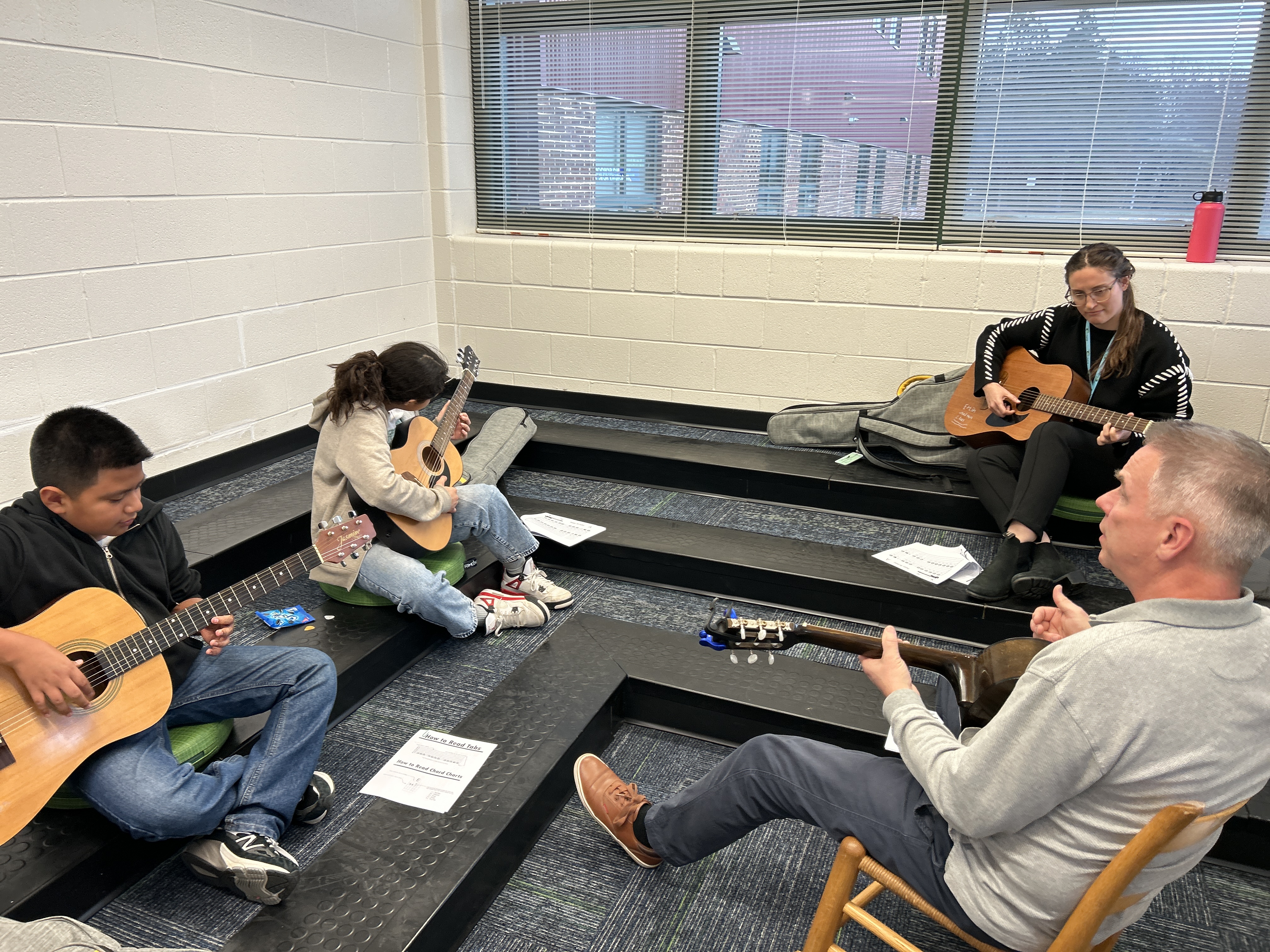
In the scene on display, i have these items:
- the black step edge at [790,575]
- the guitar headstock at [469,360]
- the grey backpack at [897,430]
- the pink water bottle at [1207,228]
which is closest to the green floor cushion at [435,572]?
the black step edge at [790,575]

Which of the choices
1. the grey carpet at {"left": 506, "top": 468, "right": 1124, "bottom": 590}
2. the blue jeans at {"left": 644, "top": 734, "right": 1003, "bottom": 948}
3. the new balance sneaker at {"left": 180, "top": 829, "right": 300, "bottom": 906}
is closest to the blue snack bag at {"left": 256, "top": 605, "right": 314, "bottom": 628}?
the new balance sneaker at {"left": 180, "top": 829, "right": 300, "bottom": 906}

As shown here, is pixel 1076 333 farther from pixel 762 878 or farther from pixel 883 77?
pixel 762 878

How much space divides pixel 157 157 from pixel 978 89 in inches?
137

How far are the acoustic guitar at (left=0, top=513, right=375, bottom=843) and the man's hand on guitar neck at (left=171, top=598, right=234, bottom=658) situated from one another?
15 millimetres

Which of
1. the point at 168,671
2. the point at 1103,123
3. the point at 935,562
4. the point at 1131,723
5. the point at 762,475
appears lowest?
the point at 935,562

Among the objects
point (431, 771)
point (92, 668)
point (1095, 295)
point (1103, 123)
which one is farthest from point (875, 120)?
point (92, 668)

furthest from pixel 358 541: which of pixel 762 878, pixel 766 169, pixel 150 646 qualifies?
pixel 766 169

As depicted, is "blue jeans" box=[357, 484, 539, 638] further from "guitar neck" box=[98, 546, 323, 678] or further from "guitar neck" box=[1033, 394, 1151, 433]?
"guitar neck" box=[1033, 394, 1151, 433]

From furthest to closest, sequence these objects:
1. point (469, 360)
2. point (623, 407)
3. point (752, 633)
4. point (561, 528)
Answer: point (623, 407) → point (561, 528) → point (469, 360) → point (752, 633)

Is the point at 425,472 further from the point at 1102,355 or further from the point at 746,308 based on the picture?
the point at 1102,355

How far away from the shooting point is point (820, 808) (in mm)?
1565

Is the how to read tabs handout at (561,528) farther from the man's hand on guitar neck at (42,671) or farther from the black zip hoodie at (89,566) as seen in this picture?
the man's hand on guitar neck at (42,671)

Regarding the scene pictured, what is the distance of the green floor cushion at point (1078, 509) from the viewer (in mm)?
3158

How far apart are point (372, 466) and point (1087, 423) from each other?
2.53m
